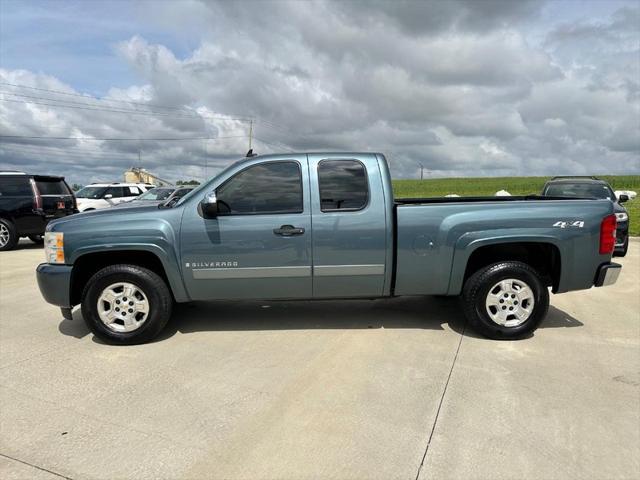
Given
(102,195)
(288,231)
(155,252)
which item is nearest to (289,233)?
(288,231)

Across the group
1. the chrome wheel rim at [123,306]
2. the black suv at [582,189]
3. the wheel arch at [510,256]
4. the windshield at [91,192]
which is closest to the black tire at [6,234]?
the windshield at [91,192]

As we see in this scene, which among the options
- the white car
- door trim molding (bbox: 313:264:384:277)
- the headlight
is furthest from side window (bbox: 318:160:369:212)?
the white car

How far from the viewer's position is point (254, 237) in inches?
167

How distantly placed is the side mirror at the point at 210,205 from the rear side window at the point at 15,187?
9.09 metres

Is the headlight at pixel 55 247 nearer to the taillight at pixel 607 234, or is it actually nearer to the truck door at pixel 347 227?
the truck door at pixel 347 227

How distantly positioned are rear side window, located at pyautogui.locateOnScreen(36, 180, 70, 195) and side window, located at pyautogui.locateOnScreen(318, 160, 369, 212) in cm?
971

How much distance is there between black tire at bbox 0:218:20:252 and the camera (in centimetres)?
1081

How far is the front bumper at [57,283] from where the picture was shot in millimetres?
4250

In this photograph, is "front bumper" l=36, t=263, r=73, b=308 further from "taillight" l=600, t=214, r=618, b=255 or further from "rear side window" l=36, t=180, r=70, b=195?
"rear side window" l=36, t=180, r=70, b=195

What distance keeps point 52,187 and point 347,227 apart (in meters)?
10.3

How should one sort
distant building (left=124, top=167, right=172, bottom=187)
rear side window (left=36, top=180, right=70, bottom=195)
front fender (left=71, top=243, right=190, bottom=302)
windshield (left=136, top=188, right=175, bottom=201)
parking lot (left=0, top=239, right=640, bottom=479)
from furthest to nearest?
distant building (left=124, top=167, right=172, bottom=187) → windshield (left=136, top=188, right=175, bottom=201) → rear side window (left=36, top=180, right=70, bottom=195) → front fender (left=71, top=243, right=190, bottom=302) → parking lot (left=0, top=239, right=640, bottom=479)

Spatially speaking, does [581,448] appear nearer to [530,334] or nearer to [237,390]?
[530,334]

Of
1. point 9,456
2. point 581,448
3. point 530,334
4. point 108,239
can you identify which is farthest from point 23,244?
point 581,448

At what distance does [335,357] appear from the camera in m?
4.01
